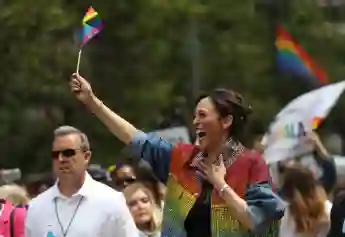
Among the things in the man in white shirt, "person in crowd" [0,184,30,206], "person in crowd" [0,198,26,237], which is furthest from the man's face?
"person in crowd" [0,184,30,206]

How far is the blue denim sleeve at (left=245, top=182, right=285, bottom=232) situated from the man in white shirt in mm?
1223

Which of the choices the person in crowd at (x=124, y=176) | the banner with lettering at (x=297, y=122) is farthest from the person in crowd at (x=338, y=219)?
the banner with lettering at (x=297, y=122)

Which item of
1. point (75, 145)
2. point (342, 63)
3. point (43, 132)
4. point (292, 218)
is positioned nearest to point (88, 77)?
point (43, 132)

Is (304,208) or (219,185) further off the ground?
(219,185)

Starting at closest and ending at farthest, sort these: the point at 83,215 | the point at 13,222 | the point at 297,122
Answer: the point at 83,215, the point at 13,222, the point at 297,122

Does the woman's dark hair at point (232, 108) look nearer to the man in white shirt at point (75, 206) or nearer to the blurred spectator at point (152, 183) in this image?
the man in white shirt at point (75, 206)

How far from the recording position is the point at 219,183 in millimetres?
5359

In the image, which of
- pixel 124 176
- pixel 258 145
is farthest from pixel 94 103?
pixel 258 145

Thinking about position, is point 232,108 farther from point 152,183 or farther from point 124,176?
point 124,176

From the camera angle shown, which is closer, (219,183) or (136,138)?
(219,183)

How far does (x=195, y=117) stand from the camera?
5.64 m

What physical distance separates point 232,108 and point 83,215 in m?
1.28

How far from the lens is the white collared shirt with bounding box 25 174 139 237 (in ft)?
20.9

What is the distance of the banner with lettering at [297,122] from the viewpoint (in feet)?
39.2
